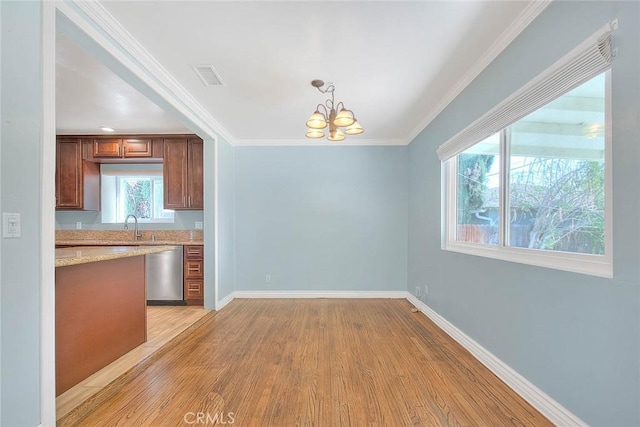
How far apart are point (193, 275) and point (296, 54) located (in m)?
3.45

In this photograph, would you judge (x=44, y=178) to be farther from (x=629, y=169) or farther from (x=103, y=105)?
(x=629, y=169)

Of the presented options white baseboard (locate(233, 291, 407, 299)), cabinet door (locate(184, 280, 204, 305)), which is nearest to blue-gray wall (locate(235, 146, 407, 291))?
white baseboard (locate(233, 291, 407, 299))

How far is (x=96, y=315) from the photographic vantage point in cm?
235

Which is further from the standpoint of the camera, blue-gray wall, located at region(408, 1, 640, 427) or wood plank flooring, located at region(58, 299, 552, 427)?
wood plank flooring, located at region(58, 299, 552, 427)

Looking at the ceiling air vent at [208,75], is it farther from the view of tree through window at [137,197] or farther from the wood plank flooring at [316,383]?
the view of tree through window at [137,197]

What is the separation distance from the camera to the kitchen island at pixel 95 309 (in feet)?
6.64

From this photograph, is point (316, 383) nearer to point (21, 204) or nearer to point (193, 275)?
point (21, 204)

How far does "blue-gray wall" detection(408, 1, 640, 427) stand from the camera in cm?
130

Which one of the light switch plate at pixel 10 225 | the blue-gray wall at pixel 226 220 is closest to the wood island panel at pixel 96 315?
the light switch plate at pixel 10 225

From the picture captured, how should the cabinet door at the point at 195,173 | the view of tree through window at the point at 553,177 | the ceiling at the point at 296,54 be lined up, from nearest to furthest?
1. the view of tree through window at the point at 553,177
2. the ceiling at the point at 296,54
3. the cabinet door at the point at 195,173

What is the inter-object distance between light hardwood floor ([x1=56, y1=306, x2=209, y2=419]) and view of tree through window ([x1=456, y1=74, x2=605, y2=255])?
3.25m

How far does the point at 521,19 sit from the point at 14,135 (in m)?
3.01

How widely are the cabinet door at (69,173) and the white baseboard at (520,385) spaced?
5.71 meters

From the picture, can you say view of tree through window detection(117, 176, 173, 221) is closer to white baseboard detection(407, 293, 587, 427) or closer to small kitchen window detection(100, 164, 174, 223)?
small kitchen window detection(100, 164, 174, 223)
